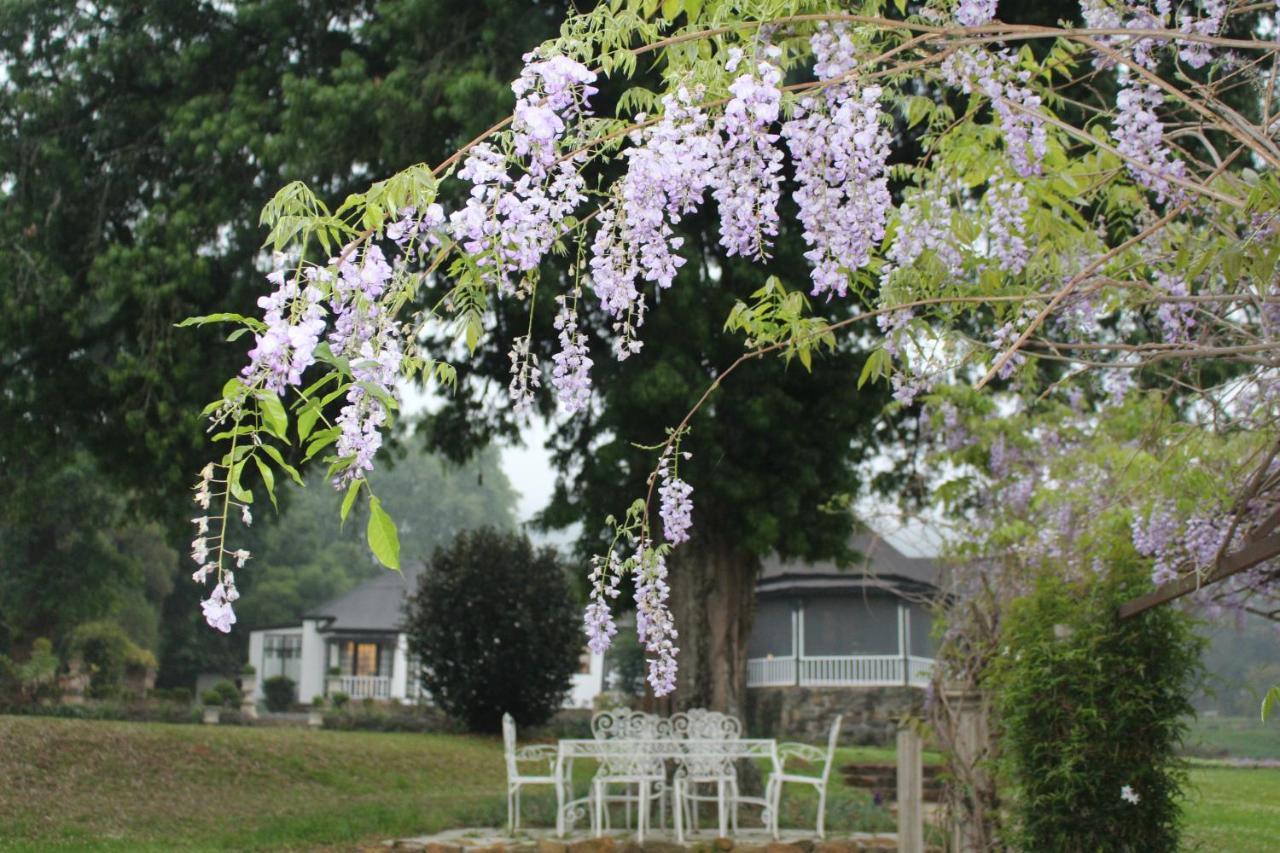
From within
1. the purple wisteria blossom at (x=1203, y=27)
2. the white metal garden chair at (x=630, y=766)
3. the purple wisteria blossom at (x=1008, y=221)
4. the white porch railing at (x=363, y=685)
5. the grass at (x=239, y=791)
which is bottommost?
the grass at (x=239, y=791)

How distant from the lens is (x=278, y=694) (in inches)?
1181

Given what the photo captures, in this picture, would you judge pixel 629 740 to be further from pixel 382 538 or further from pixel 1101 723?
pixel 382 538

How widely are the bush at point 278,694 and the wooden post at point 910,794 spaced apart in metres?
25.9

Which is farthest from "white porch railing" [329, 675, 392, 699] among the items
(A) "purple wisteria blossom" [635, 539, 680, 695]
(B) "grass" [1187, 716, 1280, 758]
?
(A) "purple wisteria blossom" [635, 539, 680, 695]

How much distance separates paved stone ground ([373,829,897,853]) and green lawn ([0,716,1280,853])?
35.9 inches

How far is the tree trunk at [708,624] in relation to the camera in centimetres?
1052

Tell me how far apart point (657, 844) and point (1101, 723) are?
374 centimetres

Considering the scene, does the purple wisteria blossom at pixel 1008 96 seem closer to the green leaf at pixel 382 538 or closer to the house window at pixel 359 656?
the green leaf at pixel 382 538

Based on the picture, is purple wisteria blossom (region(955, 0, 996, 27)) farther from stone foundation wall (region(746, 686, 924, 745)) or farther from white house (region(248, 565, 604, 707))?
white house (region(248, 565, 604, 707))

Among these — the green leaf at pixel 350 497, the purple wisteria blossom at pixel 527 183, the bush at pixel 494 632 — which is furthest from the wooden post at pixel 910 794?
the bush at pixel 494 632

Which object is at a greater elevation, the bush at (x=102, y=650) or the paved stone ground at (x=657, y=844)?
the bush at (x=102, y=650)

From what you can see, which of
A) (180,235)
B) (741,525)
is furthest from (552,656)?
(180,235)

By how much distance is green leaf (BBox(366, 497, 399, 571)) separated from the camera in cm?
174

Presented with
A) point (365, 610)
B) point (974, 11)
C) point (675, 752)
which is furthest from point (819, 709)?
point (974, 11)
